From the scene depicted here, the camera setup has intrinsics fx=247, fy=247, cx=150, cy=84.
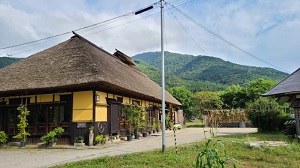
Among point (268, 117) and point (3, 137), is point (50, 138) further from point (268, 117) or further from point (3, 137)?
point (268, 117)

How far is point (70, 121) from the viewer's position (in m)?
12.0

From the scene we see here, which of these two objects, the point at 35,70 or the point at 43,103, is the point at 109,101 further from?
the point at 35,70

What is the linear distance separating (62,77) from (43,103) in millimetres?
1877

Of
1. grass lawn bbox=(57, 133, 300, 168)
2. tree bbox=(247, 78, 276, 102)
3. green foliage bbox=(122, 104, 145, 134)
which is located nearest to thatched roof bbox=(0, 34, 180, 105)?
green foliage bbox=(122, 104, 145, 134)

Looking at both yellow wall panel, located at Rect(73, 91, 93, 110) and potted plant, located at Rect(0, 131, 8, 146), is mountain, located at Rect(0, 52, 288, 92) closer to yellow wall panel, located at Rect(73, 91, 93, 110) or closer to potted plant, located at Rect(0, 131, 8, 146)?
Result: yellow wall panel, located at Rect(73, 91, 93, 110)

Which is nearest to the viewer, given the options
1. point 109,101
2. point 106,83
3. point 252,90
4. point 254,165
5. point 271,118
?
point 254,165

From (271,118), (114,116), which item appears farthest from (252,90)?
(114,116)

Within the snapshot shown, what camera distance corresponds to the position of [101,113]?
12.5m

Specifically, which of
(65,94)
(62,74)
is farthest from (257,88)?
(62,74)

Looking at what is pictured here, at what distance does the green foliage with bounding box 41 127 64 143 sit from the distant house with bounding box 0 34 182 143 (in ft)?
1.33

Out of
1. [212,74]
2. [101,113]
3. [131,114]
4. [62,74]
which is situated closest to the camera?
[62,74]

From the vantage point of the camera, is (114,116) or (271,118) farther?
(271,118)

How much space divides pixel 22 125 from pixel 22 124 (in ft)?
0.17

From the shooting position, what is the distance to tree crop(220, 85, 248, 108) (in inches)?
1355
